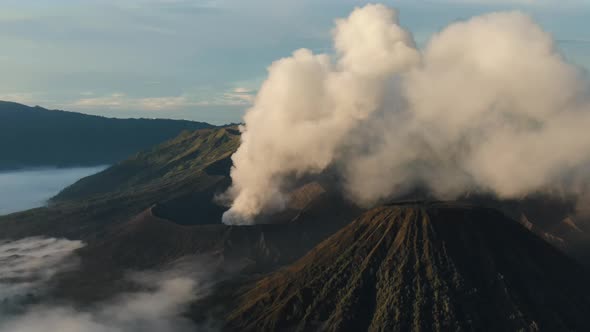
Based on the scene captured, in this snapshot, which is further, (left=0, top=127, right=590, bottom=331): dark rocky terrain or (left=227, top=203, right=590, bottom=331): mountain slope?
(left=0, top=127, right=590, bottom=331): dark rocky terrain

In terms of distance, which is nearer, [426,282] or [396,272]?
[426,282]

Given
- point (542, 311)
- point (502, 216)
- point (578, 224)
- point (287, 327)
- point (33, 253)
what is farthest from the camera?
point (33, 253)

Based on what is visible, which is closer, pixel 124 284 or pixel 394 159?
pixel 124 284

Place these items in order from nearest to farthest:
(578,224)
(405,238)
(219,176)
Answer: (405,238) → (578,224) → (219,176)

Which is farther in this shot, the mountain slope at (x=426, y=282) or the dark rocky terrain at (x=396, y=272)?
the dark rocky terrain at (x=396, y=272)

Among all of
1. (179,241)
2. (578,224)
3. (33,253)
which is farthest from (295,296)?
(33,253)

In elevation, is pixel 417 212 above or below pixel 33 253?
above

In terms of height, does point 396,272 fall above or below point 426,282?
above

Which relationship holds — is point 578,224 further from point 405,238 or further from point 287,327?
point 287,327
